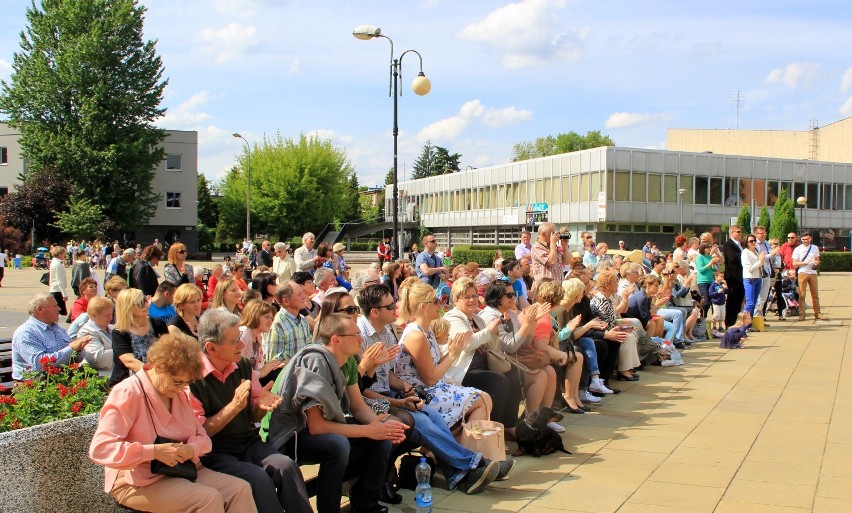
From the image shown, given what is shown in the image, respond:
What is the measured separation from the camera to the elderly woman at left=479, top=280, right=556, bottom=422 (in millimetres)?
7273

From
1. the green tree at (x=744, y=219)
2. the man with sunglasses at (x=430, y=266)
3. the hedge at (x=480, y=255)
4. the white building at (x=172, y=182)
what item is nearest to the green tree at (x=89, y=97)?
the white building at (x=172, y=182)

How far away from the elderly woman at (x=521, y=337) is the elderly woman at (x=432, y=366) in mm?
832

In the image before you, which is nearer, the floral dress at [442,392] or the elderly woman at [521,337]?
the floral dress at [442,392]

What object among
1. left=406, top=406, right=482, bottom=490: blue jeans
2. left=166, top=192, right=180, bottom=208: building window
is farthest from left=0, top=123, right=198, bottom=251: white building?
left=406, top=406, right=482, bottom=490: blue jeans

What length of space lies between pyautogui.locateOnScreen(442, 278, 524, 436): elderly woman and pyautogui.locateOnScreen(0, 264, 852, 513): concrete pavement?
0.59 m

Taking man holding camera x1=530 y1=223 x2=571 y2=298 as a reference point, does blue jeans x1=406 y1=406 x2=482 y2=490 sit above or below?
below

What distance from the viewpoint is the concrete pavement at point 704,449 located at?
18.0ft

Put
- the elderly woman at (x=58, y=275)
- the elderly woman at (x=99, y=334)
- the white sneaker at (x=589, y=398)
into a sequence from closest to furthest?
the elderly woman at (x=99, y=334) < the white sneaker at (x=589, y=398) < the elderly woman at (x=58, y=275)

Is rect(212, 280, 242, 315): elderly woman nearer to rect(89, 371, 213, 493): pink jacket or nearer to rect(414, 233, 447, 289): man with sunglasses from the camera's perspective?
rect(89, 371, 213, 493): pink jacket

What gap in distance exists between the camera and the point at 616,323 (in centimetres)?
A: 995

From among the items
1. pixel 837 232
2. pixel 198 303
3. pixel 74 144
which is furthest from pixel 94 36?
pixel 837 232

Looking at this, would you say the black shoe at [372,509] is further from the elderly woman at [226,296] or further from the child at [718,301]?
the child at [718,301]

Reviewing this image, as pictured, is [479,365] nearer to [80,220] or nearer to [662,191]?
[662,191]

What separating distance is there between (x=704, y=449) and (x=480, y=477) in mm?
2447
